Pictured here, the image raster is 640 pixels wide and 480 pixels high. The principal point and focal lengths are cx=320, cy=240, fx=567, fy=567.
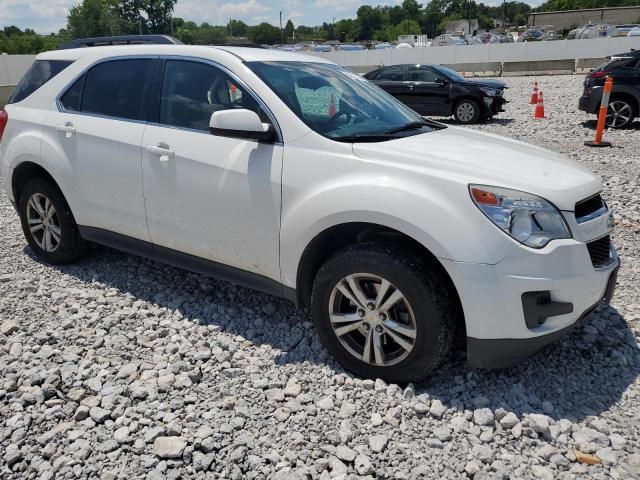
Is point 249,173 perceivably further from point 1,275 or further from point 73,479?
point 1,275

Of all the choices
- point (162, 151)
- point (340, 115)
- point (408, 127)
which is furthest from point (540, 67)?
point (162, 151)

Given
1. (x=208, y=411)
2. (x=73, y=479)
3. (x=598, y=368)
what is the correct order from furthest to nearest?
1. (x=598, y=368)
2. (x=208, y=411)
3. (x=73, y=479)

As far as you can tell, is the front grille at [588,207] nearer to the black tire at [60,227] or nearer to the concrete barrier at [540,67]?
the black tire at [60,227]

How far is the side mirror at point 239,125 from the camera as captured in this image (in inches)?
125

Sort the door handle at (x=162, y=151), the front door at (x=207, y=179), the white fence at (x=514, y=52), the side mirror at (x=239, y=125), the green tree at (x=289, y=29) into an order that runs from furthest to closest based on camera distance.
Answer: the green tree at (x=289, y=29) < the white fence at (x=514, y=52) < the door handle at (x=162, y=151) < the front door at (x=207, y=179) < the side mirror at (x=239, y=125)

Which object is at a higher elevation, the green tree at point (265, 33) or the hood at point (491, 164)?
the green tree at point (265, 33)

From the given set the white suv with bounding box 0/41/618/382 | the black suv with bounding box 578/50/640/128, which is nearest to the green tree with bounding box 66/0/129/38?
the black suv with bounding box 578/50/640/128

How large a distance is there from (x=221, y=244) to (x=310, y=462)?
150 cm

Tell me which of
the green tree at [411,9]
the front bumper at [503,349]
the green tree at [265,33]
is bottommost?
the front bumper at [503,349]

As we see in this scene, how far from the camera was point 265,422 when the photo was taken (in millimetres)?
2846

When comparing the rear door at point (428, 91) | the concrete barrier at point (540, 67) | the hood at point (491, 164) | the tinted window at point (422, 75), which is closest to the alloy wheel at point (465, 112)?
the rear door at point (428, 91)

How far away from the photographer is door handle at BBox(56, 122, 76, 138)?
13.9ft

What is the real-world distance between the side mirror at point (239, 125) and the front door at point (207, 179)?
10 cm

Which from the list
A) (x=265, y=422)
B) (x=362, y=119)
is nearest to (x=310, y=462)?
(x=265, y=422)
